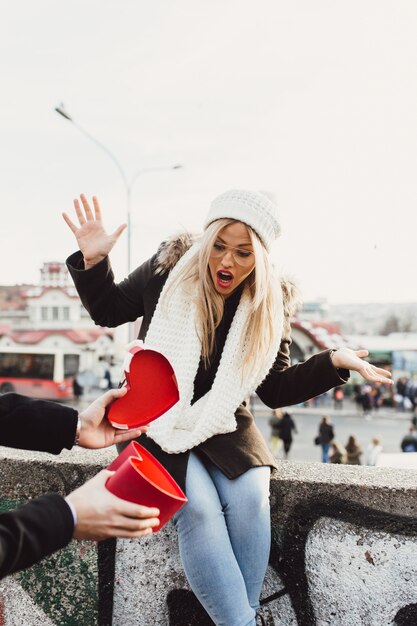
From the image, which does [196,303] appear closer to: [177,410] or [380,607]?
[177,410]

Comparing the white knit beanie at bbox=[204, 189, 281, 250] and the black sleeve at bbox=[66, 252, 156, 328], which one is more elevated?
the white knit beanie at bbox=[204, 189, 281, 250]

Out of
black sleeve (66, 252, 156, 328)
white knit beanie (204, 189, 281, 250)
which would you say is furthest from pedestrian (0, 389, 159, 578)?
white knit beanie (204, 189, 281, 250)

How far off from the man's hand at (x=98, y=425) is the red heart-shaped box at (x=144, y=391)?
0.08 feet

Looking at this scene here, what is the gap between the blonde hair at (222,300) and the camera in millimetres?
2074

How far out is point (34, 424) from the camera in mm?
1543

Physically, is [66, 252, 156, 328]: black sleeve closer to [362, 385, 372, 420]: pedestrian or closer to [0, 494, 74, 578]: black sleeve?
[0, 494, 74, 578]: black sleeve

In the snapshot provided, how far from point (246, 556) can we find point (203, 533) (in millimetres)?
179

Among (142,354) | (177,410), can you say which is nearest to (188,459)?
(177,410)

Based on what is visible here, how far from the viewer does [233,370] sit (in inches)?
80.1

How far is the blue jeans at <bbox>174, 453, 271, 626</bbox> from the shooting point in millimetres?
1696

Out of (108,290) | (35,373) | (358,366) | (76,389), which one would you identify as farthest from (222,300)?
(76,389)

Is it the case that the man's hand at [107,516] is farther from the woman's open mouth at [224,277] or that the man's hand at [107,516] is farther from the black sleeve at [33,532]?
the woman's open mouth at [224,277]

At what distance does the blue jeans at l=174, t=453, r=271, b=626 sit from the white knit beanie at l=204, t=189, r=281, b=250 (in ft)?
2.87

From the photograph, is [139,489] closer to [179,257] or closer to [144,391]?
[144,391]
